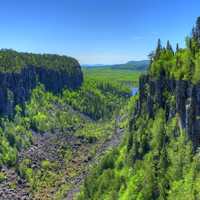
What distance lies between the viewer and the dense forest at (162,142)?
99.4 metres

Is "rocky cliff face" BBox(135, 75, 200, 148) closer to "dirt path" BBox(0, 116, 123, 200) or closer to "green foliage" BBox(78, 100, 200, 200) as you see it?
"green foliage" BBox(78, 100, 200, 200)

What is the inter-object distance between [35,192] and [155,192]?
6512cm

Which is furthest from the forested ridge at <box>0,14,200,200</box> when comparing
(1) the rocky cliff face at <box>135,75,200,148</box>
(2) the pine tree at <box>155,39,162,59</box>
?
(2) the pine tree at <box>155,39,162,59</box>

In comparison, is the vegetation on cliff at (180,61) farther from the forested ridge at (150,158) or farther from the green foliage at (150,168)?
the green foliage at (150,168)

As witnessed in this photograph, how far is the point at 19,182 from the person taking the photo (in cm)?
16050

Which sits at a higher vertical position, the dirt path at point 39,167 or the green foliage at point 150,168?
the green foliage at point 150,168

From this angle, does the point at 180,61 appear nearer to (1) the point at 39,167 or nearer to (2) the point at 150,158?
(2) the point at 150,158

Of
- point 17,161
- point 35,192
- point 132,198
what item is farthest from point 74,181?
point 132,198

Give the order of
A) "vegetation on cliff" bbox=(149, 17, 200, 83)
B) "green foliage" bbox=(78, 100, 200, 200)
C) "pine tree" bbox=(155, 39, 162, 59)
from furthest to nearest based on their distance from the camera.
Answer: "pine tree" bbox=(155, 39, 162, 59) → "vegetation on cliff" bbox=(149, 17, 200, 83) → "green foliage" bbox=(78, 100, 200, 200)

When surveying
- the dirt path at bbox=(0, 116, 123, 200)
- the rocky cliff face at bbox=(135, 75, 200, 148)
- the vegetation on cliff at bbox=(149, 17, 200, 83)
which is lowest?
the dirt path at bbox=(0, 116, 123, 200)

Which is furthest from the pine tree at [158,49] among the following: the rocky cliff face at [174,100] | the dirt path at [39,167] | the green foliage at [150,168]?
the dirt path at [39,167]

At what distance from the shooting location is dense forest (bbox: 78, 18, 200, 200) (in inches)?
3915

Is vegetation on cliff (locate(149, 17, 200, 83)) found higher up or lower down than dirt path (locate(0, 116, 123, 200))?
higher up

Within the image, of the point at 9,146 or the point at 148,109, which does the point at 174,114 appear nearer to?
the point at 148,109
